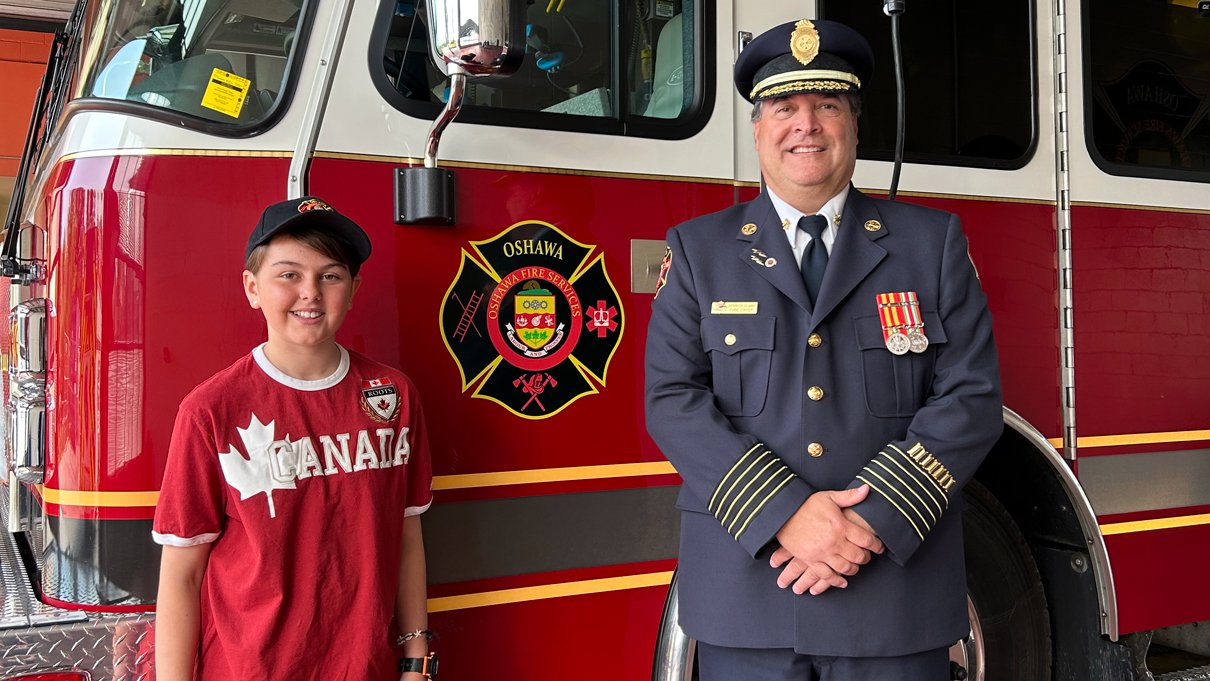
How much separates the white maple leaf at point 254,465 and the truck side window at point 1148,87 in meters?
2.28

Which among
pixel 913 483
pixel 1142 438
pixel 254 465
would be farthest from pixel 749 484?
pixel 1142 438

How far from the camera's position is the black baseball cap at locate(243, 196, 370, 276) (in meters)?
1.70

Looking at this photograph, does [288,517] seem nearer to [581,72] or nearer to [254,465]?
[254,465]

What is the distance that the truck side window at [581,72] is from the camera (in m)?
2.05

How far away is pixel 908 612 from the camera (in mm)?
1729

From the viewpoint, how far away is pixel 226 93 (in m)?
1.92

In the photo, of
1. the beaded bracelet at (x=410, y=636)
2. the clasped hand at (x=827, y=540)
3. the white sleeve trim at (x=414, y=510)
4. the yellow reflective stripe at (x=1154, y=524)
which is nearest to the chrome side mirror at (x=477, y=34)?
the white sleeve trim at (x=414, y=510)

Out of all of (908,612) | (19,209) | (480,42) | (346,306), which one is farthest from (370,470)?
(19,209)

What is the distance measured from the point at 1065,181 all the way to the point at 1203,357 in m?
0.69

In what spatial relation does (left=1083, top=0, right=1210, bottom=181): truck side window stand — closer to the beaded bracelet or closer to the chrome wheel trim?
the chrome wheel trim

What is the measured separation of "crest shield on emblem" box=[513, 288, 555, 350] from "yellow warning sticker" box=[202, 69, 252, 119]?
65 cm

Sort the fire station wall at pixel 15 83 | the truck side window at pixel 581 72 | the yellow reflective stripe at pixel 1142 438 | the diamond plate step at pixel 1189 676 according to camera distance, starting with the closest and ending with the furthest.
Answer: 1. the truck side window at pixel 581 72
2. the yellow reflective stripe at pixel 1142 438
3. the diamond plate step at pixel 1189 676
4. the fire station wall at pixel 15 83

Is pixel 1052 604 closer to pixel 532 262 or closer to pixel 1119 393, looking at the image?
pixel 1119 393

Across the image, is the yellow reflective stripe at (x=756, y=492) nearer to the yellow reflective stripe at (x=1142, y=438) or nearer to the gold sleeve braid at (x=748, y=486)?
the gold sleeve braid at (x=748, y=486)
